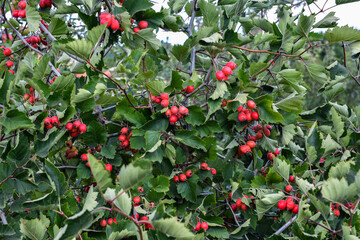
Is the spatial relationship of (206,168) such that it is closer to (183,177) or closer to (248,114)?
(183,177)

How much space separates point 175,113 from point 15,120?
0.74 meters

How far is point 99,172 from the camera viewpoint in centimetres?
98

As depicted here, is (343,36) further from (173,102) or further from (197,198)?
(197,198)

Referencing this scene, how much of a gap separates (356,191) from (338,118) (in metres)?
0.60

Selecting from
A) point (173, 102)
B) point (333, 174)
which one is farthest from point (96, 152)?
point (333, 174)

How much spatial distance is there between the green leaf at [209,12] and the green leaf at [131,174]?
43.5 inches

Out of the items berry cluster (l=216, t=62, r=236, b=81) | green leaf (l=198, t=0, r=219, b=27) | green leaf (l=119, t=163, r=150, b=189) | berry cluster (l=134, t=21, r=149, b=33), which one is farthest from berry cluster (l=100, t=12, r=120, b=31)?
green leaf (l=119, t=163, r=150, b=189)

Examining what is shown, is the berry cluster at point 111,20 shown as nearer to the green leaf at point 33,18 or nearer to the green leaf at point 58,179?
the green leaf at point 33,18

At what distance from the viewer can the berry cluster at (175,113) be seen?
1.65 meters

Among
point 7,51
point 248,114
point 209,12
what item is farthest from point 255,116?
point 7,51

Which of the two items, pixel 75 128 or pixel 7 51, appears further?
pixel 7 51

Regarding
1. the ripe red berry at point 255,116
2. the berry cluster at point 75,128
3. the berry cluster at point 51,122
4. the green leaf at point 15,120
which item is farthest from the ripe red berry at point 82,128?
the ripe red berry at point 255,116

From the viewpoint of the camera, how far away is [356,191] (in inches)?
48.3

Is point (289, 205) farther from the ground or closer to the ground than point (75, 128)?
closer to the ground
